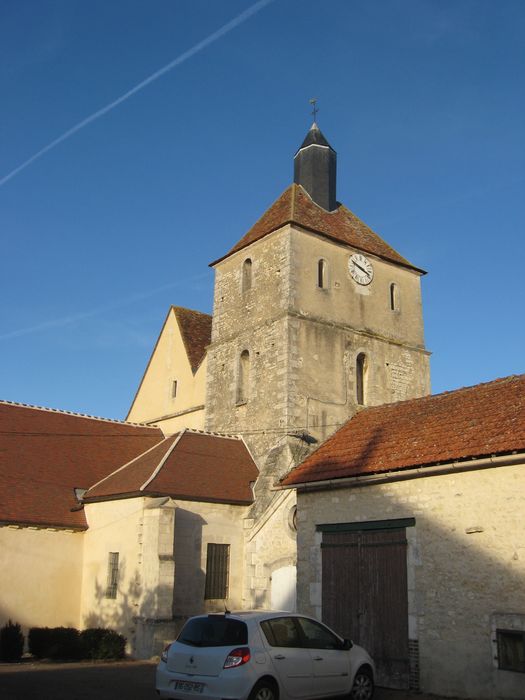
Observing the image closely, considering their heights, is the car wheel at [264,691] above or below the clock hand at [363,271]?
below

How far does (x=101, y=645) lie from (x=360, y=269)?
53.9 feet

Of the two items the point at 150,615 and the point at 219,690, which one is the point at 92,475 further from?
the point at 219,690

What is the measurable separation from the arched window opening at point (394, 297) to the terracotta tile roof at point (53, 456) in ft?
33.5

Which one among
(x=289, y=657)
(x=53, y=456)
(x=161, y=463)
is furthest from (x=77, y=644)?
(x=289, y=657)

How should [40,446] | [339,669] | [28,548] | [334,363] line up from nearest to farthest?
[339,669]
[28,548]
[40,446]
[334,363]

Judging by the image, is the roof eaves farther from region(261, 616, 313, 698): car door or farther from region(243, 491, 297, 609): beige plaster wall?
region(261, 616, 313, 698): car door

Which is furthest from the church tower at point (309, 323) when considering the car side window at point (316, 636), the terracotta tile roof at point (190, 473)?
the car side window at point (316, 636)

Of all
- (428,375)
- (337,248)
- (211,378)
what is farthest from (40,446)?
(428,375)

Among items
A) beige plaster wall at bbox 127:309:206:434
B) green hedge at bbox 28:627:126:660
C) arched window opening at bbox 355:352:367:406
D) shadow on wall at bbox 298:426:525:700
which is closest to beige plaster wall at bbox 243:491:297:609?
green hedge at bbox 28:627:126:660

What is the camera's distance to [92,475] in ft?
78.1

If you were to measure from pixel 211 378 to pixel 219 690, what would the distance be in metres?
Answer: 19.5

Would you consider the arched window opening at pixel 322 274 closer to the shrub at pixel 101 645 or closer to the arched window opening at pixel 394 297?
the arched window opening at pixel 394 297

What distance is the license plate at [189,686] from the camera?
9.21 metres

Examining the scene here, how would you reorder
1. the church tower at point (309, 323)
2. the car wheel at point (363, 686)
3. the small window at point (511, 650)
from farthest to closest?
the church tower at point (309, 323)
the small window at point (511, 650)
the car wheel at point (363, 686)
